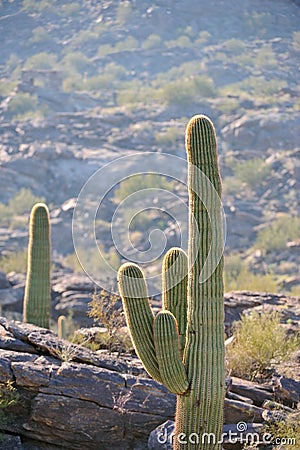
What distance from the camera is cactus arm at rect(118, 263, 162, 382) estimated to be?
254 inches

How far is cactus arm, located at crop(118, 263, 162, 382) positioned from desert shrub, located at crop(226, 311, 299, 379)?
75.8 inches

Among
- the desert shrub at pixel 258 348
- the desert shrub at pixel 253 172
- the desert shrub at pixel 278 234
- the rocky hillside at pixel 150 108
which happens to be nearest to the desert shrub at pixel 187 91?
the rocky hillside at pixel 150 108

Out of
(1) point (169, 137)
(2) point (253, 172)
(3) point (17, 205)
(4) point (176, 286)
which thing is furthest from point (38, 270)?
(1) point (169, 137)

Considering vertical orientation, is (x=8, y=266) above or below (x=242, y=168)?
above

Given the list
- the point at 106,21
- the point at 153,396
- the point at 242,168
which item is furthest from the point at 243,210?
the point at 106,21

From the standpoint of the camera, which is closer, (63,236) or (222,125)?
(63,236)

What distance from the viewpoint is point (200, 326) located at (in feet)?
20.5

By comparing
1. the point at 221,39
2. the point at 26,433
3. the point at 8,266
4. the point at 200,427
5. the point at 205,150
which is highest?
the point at 205,150

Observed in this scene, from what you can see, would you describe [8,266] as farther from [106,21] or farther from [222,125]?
[106,21]

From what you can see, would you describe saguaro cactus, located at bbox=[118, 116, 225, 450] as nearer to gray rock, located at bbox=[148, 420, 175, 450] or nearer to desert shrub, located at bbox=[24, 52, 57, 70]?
gray rock, located at bbox=[148, 420, 175, 450]

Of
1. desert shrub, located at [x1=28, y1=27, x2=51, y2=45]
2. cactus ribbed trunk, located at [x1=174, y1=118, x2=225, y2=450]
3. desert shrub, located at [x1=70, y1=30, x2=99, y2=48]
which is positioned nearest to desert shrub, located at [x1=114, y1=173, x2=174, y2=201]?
desert shrub, located at [x1=28, y1=27, x2=51, y2=45]

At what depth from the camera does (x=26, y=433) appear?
7.34 m

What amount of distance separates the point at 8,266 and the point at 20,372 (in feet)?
52.3

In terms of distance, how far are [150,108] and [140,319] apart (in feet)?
138
